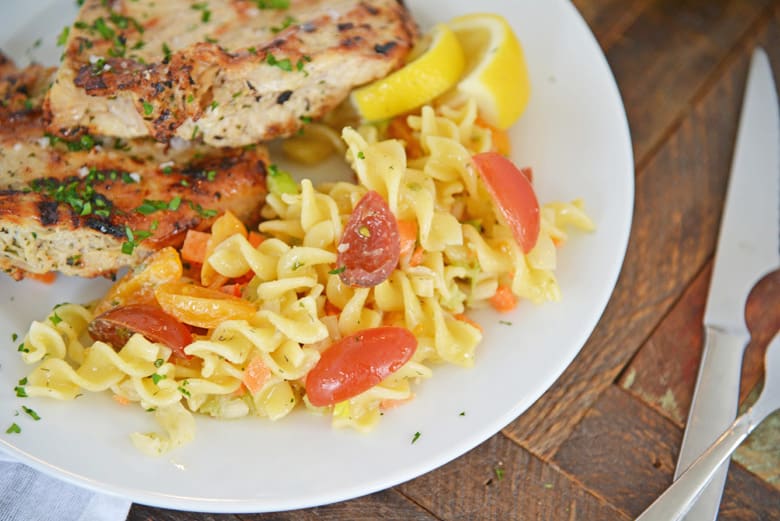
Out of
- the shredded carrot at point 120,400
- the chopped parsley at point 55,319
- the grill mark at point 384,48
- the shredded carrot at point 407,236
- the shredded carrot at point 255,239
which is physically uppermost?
the grill mark at point 384,48

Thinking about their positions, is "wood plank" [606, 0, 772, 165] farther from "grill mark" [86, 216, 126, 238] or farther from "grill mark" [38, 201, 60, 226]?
"grill mark" [38, 201, 60, 226]

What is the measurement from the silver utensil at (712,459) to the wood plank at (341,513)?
985mm

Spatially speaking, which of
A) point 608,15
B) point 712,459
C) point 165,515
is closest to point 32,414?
point 165,515

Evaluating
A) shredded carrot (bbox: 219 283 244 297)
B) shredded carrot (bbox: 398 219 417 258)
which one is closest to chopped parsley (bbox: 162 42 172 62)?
shredded carrot (bbox: 219 283 244 297)

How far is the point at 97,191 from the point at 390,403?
1.67 metres

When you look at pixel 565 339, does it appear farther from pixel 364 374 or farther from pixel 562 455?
pixel 364 374

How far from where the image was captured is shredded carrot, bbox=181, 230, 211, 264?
3.71 meters

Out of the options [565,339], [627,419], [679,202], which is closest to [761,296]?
[679,202]

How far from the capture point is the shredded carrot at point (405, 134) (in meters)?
4.21

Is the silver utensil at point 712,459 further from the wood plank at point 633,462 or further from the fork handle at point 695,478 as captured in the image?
the wood plank at point 633,462

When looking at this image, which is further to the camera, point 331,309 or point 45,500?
point 331,309

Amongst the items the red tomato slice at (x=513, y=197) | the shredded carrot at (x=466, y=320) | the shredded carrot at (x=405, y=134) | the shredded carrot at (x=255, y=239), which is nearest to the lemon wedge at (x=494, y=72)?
the shredded carrot at (x=405, y=134)

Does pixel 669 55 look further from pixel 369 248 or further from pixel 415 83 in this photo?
pixel 369 248

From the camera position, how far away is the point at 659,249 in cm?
449
